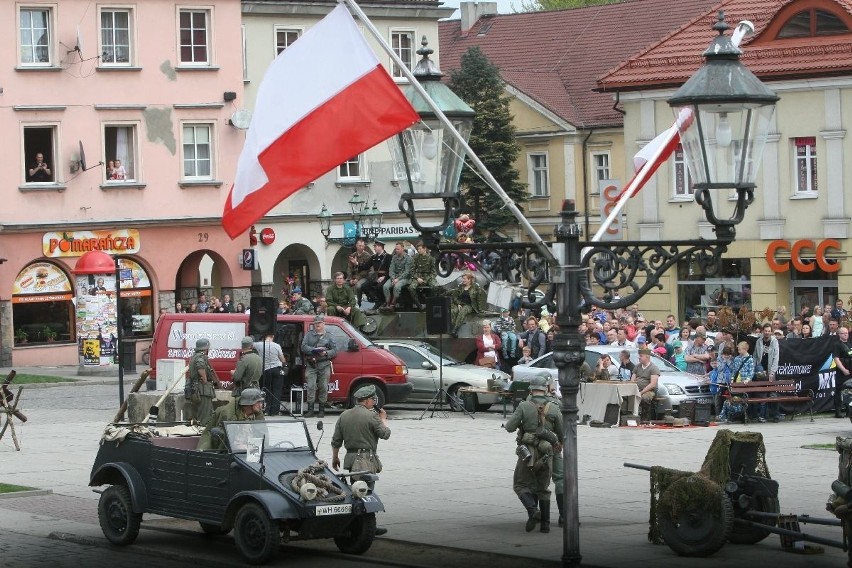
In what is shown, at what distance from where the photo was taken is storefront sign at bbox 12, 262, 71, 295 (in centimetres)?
4747

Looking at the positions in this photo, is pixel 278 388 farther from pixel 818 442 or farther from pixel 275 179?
pixel 275 179

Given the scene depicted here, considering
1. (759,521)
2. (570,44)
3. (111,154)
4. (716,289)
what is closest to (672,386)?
(759,521)

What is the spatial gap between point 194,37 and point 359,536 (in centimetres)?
3515

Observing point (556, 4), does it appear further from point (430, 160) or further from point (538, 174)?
point (430, 160)

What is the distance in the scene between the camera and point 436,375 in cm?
3425

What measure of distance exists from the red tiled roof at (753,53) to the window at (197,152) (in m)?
11.7

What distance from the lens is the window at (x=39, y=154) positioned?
4819 centimetres

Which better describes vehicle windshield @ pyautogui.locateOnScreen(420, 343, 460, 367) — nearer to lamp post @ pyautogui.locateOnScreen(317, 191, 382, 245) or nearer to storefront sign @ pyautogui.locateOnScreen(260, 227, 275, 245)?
lamp post @ pyautogui.locateOnScreen(317, 191, 382, 245)

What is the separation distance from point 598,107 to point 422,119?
1959 inches

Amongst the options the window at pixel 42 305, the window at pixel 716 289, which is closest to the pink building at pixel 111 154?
the window at pixel 42 305

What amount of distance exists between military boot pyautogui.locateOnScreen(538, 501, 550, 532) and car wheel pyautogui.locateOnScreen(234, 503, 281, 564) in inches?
131

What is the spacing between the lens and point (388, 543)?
18.8 meters

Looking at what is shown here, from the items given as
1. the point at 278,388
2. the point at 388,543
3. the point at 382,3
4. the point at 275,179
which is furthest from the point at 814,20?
the point at 275,179

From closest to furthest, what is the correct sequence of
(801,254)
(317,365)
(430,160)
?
(430,160), (317,365), (801,254)
